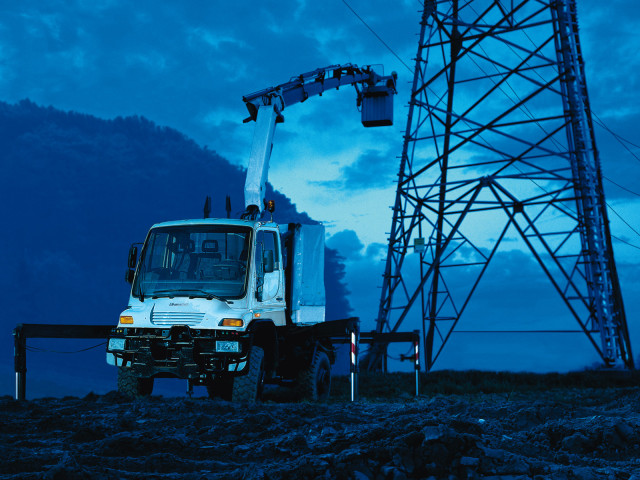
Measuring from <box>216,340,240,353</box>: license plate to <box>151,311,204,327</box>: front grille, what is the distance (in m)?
0.47

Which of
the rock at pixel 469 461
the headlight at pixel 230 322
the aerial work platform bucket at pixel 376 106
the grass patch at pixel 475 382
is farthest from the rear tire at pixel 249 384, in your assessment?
the aerial work platform bucket at pixel 376 106

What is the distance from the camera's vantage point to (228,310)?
1080cm

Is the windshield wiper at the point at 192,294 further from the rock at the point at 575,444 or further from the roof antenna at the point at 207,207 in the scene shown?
the rock at the point at 575,444

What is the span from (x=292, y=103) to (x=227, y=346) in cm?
820

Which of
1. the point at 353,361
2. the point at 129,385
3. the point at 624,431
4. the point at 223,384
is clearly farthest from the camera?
the point at 353,361

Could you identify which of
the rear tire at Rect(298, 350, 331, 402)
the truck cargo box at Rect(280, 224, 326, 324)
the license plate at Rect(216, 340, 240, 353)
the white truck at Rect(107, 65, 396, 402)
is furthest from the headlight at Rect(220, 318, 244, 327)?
the rear tire at Rect(298, 350, 331, 402)

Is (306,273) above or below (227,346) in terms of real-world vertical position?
above

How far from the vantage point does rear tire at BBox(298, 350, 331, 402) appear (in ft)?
43.0

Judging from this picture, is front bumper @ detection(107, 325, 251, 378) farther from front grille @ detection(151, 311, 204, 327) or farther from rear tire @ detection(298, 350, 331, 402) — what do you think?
rear tire @ detection(298, 350, 331, 402)

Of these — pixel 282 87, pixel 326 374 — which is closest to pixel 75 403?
pixel 326 374

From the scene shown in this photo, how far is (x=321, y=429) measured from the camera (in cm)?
753

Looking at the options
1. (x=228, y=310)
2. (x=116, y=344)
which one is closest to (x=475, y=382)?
(x=228, y=310)

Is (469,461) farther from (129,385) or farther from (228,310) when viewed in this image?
(129,385)

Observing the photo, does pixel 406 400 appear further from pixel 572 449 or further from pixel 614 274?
pixel 614 274
